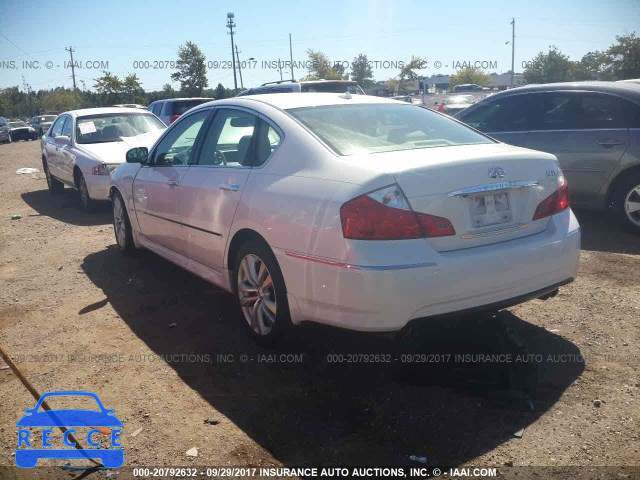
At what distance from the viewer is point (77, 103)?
70250mm

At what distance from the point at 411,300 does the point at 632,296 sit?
99.7 inches

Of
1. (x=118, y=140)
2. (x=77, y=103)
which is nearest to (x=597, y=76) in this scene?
(x=118, y=140)

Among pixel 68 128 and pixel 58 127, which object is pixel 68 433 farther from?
pixel 58 127

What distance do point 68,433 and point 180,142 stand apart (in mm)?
2871

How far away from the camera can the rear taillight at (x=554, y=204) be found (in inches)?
139

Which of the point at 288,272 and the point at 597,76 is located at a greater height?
the point at 597,76

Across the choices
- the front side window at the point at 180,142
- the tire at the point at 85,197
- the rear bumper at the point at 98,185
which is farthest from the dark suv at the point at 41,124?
the front side window at the point at 180,142

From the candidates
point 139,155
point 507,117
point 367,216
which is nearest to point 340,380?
point 367,216

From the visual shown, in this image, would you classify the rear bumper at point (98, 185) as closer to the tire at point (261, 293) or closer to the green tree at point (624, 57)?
the tire at point (261, 293)

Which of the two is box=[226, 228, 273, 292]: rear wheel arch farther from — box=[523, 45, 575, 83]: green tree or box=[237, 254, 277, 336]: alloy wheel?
box=[523, 45, 575, 83]: green tree

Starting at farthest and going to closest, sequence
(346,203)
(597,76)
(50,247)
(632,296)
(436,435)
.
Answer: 1. (597,76)
2. (50,247)
3. (632,296)
4. (346,203)
5. (436,435)

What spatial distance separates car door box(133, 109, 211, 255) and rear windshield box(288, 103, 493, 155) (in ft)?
4.27

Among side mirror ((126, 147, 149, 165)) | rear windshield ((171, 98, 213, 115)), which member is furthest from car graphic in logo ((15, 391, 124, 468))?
rear windshield ((171, 98, 213, 115))

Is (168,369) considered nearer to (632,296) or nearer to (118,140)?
(632,296)
